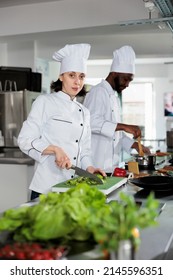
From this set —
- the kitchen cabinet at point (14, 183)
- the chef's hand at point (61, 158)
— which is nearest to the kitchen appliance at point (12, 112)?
the kitchen cabinet at point (14, 183)

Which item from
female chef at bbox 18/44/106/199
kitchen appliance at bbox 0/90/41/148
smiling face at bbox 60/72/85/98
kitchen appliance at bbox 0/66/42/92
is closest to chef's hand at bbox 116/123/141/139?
female chef at bbox 18/44/106/199

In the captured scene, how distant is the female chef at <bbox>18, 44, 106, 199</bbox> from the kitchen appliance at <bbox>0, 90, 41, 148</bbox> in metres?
3.19

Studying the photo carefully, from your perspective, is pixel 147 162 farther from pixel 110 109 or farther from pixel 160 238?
pixel 160 238

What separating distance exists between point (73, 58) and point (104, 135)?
3.63ft

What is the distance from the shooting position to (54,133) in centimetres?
245

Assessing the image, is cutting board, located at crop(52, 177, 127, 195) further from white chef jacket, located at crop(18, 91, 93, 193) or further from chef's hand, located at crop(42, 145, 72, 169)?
white chef jacket, located at crop(18, 91, 93, 193)

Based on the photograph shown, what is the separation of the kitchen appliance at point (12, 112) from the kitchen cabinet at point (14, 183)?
141 centimetres

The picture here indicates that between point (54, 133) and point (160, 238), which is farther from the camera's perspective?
point (54, 133)

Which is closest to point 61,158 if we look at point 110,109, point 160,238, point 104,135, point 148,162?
point 160,238

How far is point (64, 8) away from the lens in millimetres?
4859

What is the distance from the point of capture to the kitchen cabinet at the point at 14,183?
419 cm

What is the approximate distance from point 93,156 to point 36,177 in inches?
44.8

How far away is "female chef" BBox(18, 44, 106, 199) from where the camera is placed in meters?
2.36
